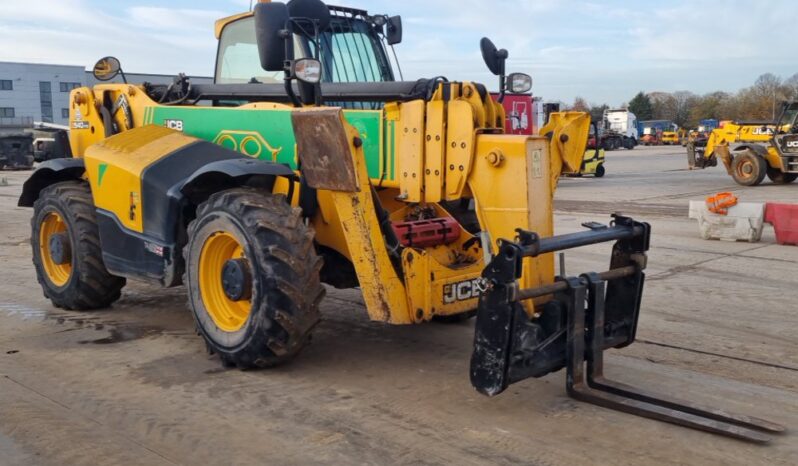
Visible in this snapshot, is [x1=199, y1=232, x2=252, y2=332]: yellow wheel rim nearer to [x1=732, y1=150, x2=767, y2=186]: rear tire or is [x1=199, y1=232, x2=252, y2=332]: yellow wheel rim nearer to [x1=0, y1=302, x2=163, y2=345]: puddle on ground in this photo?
[x1=0, y1=302, x2=163, y2=345]: puddle on ground

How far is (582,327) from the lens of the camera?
4.32 metres

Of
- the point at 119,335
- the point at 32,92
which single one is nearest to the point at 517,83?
the point at 119,335

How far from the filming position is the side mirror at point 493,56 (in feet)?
18.4

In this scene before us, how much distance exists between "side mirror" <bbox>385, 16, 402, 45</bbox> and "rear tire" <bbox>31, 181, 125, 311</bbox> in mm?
2964

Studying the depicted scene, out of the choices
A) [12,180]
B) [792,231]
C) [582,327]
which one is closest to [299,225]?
[582,327]

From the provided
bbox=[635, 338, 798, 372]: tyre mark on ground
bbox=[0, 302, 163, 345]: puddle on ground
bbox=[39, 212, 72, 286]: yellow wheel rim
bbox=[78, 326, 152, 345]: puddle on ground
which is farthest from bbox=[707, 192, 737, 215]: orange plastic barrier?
bbox=[39, 212, 72, 286]: yellow wheel rim

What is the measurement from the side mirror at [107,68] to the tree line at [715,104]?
6516 cm

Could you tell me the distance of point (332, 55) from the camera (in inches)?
251

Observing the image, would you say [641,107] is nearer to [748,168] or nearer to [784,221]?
[748,168]

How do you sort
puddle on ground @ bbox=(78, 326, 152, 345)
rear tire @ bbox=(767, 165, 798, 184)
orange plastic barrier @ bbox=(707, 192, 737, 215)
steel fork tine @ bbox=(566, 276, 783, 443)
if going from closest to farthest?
steel fork tine @ bbox=(566, 276, 783, 443) < puddle on ground @ bbox=(78, 326, 152, 345) < orange plastic barrier @ bbox=(707, 192, 737, 215) < rear tire @ bbox=(767, 165, 798, 184)

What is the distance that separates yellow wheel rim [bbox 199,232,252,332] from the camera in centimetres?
529

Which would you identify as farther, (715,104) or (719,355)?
(715,104)

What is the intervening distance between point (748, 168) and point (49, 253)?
65.5 ft

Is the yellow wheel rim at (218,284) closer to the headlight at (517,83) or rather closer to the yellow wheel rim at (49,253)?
the headlight at (517,83)
